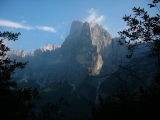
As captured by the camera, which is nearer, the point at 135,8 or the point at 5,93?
the point at 135,8

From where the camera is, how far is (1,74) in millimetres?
31500

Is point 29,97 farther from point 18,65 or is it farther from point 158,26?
point 158,26

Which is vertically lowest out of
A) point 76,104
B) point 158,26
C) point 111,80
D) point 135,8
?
point 76,104

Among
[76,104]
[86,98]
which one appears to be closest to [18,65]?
[76,104]

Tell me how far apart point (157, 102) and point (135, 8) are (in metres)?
11.6

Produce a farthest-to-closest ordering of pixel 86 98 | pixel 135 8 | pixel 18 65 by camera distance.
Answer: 1. pixel 86 98
2. pixel 18 65
3. pixel 135 8

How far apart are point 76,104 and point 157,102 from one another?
150 m

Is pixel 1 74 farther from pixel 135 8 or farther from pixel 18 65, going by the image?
pixel 135 8

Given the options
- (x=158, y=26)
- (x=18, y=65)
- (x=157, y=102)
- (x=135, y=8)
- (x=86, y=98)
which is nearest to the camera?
(x=158, y=26)

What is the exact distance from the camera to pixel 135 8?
70.0 feet

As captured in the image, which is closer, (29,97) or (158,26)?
(158,26)

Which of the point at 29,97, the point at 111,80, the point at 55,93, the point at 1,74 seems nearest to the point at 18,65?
the point at 1,74

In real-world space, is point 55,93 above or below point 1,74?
below

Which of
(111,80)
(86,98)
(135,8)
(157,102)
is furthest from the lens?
(86,98)
